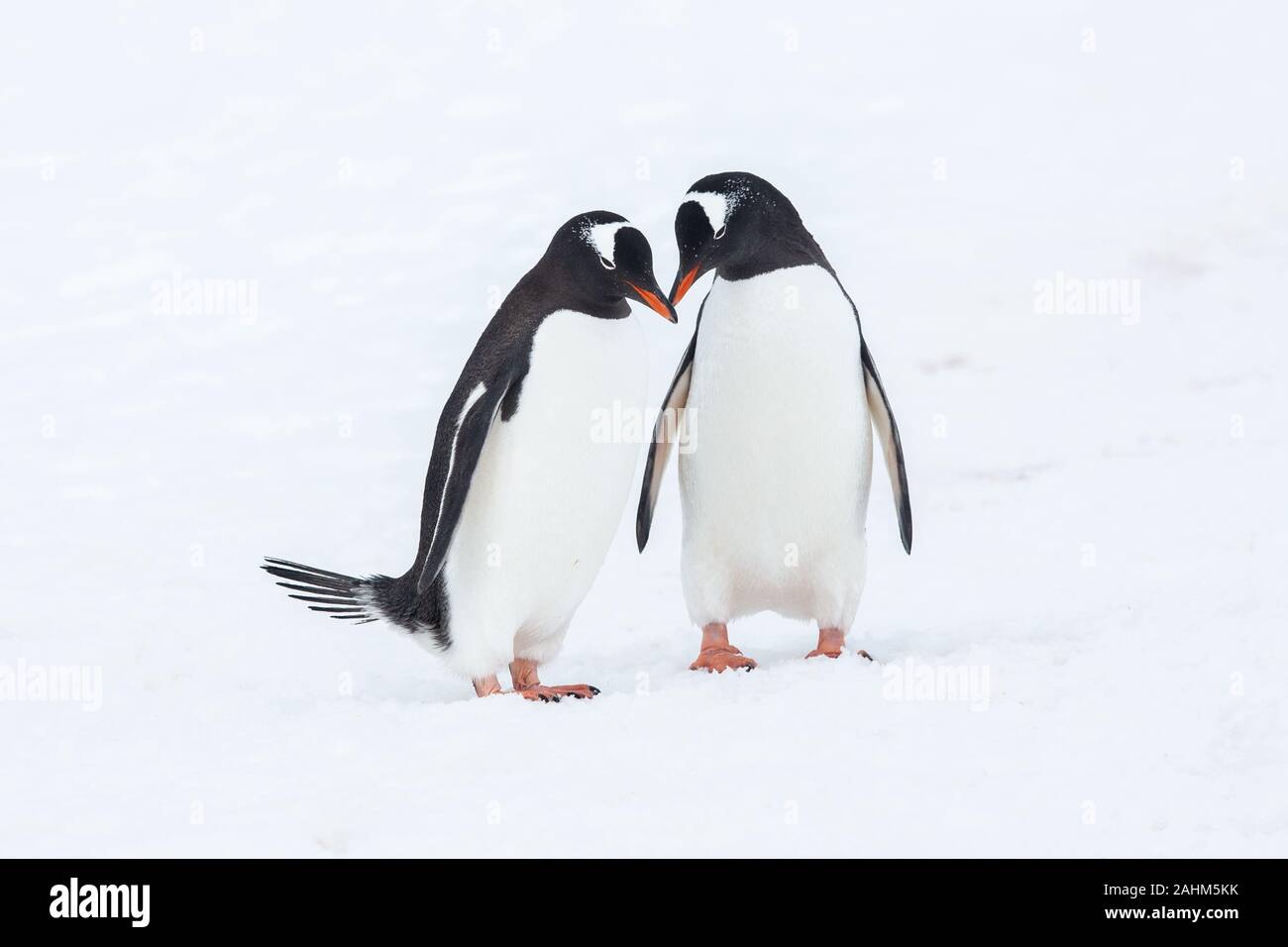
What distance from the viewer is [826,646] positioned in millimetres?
3900

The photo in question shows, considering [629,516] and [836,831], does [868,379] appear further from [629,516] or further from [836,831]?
[629,516]

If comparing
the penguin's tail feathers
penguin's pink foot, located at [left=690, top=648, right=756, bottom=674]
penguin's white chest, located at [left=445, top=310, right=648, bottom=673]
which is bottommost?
penguin's pink foot, located at [left=690, top=648, right=756, bottom=674]

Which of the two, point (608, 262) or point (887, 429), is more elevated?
point (608, 262)

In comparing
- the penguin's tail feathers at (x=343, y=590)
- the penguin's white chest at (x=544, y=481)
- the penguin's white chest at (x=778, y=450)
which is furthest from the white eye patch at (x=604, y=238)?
the penguin's tail feathers at (x=343, y=590)

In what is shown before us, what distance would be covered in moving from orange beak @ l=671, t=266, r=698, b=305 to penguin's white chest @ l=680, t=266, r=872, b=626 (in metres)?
0.12

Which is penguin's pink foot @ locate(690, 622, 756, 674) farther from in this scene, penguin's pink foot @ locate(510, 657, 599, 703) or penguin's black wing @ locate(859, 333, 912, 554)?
penguin's black wing @ locate(859, 333, 912, 554)

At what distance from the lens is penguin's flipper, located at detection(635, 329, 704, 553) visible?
161 inches

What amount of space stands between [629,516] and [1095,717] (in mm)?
4895

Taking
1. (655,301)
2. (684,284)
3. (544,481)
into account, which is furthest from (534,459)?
(684,284)

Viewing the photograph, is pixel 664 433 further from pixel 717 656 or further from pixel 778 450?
pixel 717 656

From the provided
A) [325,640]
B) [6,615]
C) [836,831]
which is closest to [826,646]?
[836,831]

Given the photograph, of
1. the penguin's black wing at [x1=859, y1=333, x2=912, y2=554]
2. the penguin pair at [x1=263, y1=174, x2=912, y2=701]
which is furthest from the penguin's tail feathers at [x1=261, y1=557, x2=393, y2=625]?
the penguin's black wing at [x1=859, y1=333, x2=912, y2=554]

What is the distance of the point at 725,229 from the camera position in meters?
3.79

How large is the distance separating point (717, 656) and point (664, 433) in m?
0.65
